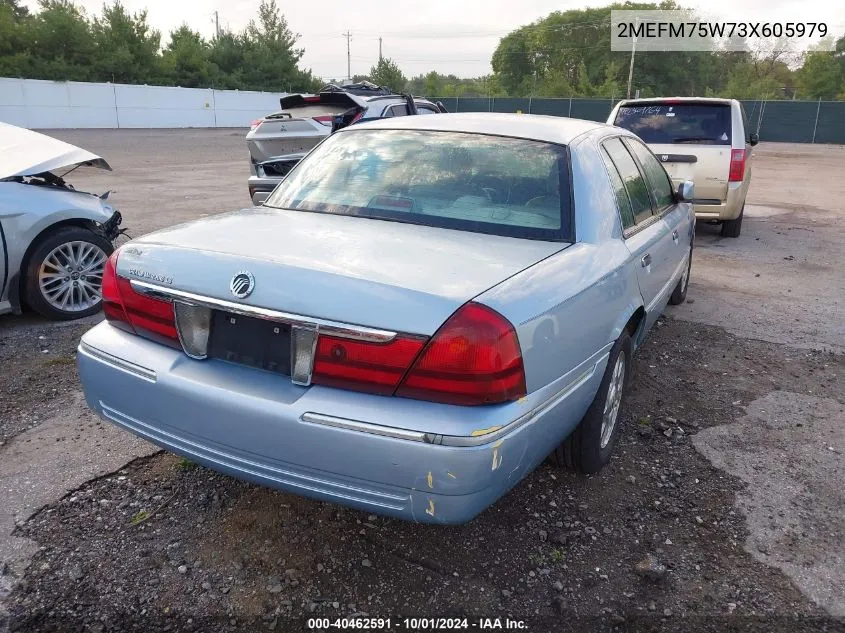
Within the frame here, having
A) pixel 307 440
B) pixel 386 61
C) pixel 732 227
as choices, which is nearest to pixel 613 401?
pixel 307 440

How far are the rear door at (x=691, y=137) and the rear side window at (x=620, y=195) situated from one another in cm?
557

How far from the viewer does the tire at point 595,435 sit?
2.93 metres

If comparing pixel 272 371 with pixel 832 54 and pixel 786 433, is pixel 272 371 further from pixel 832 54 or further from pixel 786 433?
pixel 832 54

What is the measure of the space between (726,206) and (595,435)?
6.82 m

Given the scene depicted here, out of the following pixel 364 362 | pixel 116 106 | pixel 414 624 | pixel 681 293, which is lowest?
pixel 414 624

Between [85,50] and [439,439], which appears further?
[85,50]

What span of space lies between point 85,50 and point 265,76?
578 inches

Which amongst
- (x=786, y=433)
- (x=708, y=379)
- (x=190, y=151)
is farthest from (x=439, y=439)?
Answer: (x=190, y=151)

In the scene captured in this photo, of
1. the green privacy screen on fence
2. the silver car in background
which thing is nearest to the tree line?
the green privacy screen on fence

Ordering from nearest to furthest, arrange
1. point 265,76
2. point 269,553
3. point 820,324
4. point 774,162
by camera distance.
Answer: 1. point 269,553
2. point 820,324
3. point 774,162
4. point 265,76

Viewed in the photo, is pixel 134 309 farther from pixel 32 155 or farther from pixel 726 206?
pixel 726 206

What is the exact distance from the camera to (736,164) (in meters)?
8.59

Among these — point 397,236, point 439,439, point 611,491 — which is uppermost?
point 397,236

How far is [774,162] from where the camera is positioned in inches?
920
